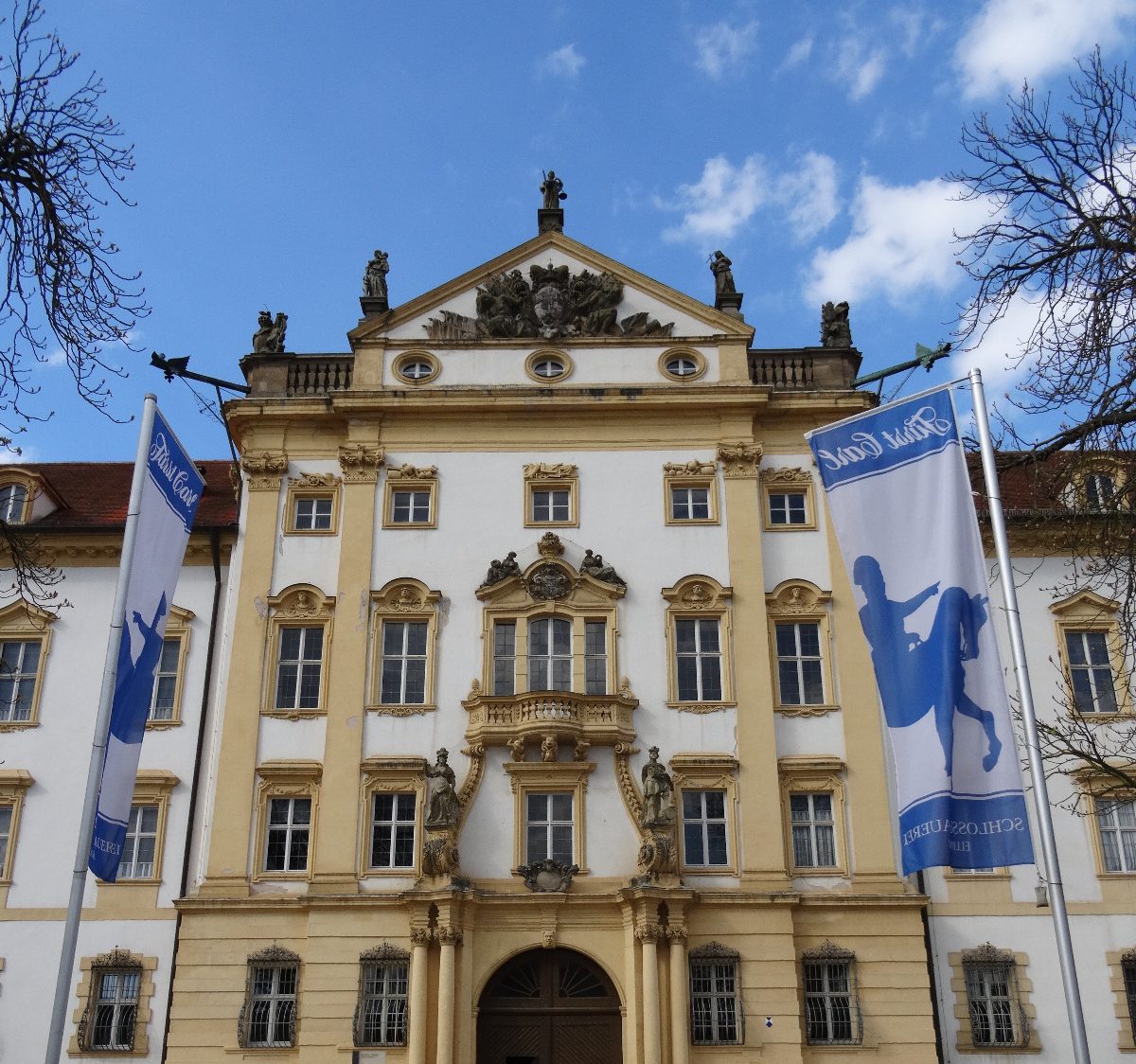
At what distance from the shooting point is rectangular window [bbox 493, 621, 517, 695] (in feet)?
91.2

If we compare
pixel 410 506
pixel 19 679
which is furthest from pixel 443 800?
pixel 19 679

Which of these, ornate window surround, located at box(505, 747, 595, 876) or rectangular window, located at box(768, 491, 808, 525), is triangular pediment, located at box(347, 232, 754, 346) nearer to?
rectangular window, located at box(768, 491, 808, 525)

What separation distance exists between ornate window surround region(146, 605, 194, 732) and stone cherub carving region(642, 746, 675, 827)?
32.1ft

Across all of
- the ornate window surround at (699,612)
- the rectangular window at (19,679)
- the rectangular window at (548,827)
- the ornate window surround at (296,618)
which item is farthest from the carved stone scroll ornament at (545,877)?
the rectangular window at (19,679)

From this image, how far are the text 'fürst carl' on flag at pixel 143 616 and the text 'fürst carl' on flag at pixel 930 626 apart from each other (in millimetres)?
9379

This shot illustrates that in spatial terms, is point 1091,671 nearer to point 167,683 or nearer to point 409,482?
point 409,482

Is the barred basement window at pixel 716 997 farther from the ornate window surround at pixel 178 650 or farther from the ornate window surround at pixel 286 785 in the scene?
the ornate window surround at pixel 178 650

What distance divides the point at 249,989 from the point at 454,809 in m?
5.07

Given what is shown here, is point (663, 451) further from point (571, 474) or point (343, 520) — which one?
point (343, 520)

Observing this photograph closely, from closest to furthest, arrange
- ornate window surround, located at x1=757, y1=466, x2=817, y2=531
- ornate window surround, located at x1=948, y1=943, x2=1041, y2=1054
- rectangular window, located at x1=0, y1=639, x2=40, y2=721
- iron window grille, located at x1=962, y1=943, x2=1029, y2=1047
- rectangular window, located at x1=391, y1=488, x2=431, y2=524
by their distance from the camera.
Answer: ornate window surround, located at x1=948, y1=943, x2=1041, y2=1054 → iron window grille, located at x1=962, y1=943, x2=1029, y2=1047 → rectangular window, located at x1=0, y1=639, x2=40, y2=721 → rectangular window, located at x1=391, y1=488, x2=431, y2=524 → ornate window surround, located at x1=757, y1=466, x2=817, y2=531

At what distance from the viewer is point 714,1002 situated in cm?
2542

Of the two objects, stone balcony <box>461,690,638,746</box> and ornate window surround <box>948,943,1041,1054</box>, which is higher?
stone balcony <box>461,690,638,746</box>

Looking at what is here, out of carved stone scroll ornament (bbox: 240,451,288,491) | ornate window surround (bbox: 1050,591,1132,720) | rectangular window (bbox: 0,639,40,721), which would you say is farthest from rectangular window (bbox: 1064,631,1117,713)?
rectangular window (bbox: 0,639,40,721)

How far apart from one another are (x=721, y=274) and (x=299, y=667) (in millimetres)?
13312
